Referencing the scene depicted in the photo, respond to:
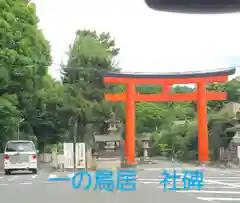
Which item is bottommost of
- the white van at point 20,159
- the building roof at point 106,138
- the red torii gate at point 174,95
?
the white van at point 20,159

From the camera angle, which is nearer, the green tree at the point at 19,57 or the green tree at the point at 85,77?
the green tree at the point at 19,57

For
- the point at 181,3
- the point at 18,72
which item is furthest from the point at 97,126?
the point at 181,3

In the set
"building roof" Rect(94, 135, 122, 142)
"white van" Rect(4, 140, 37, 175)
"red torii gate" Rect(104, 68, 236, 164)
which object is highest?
"red torii gate" Rect(104, 68, 236, 164)

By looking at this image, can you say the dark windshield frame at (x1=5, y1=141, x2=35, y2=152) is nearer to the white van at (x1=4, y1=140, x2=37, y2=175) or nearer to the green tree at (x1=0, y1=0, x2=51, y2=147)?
the white van at (x1=4, y1=140, x2=37, y2=175)

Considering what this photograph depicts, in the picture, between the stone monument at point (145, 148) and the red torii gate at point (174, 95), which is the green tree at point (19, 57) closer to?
the red torii gate at point (174, 95)

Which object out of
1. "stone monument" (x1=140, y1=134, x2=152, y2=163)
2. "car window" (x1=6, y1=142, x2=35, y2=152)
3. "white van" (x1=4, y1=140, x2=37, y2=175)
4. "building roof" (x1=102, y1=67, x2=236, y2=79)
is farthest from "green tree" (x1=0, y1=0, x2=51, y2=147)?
"stone monument" (x1=140, y1=134, x2=152, y2=163)

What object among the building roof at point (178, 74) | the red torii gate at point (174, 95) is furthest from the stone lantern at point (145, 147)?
the building roof at point (178, 74)

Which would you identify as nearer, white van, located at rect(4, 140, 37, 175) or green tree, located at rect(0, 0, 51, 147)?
white van, located at rect(4, 140, 37, 175)

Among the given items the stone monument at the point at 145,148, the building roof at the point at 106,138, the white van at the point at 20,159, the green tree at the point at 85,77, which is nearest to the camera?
the white van at the point at 20,159

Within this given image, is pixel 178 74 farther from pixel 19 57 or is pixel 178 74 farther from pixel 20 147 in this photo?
pixel 20 147

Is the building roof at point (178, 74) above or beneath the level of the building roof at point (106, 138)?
above

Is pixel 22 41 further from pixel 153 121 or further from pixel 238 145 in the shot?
pixel 153 121

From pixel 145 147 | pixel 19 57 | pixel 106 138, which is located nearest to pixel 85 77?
pixel 145 147

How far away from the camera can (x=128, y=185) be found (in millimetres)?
13797
